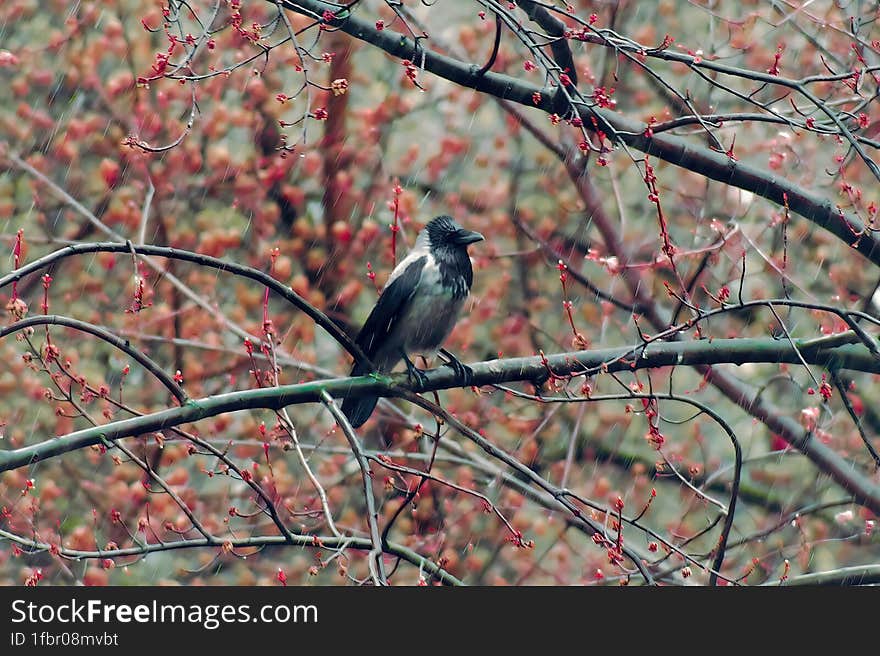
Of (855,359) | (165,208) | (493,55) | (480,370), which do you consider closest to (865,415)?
(855,359)

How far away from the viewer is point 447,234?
6273 mm

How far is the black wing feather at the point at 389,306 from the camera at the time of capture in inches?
231

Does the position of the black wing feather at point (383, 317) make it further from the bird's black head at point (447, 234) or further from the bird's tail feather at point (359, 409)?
the bird's black head at point (447, 234)

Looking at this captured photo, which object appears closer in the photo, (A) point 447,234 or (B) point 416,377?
(B) point 416,377

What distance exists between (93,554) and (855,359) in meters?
3.37

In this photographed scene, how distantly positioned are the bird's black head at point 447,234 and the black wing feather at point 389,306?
0.22 metres

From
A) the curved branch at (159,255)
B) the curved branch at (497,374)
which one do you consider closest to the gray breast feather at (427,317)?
the curved branch at (497,374)

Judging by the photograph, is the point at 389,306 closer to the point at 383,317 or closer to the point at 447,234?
the point at 383,317

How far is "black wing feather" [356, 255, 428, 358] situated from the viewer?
19.2 ft

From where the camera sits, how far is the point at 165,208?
953 cm

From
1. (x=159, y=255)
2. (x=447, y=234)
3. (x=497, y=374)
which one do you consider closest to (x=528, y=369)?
(x=497, y=374)

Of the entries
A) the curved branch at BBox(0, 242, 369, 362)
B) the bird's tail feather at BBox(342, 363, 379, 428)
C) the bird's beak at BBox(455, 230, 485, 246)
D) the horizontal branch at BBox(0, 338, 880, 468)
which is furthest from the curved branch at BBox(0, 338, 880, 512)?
the bird's beak at BBox(455, 230, 485, 246)

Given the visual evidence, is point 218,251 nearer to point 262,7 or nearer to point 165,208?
point 165,208

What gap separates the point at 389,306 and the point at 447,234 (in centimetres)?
70
